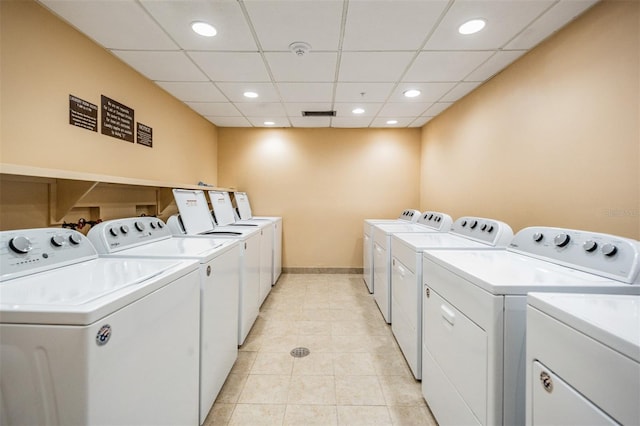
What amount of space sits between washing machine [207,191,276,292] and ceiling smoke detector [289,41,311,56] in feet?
5.37

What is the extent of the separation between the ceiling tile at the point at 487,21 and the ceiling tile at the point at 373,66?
0.25m

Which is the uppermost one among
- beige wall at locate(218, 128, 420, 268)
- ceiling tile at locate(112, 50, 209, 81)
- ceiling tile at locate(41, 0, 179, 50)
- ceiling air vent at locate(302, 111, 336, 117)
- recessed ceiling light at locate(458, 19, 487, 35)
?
ceiling air vent at locate(302, 111, 336, 117)

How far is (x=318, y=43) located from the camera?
1.93m

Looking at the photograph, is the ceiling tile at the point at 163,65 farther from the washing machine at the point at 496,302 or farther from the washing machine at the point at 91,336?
the washing machine at the point at 496,302

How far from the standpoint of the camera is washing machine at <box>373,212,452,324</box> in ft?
8.45

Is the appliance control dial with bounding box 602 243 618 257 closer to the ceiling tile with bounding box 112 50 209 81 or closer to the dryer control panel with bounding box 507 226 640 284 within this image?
the dryer control panel with bounding box 507 226 640 284

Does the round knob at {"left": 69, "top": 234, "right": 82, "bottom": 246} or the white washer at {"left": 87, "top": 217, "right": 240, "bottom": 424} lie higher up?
the round knob at {"left": 69, "top": 234, "right": 82, "bottom": 246}

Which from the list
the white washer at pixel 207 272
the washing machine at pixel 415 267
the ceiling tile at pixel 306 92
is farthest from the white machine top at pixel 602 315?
the ceiling tile at pixel 306 92

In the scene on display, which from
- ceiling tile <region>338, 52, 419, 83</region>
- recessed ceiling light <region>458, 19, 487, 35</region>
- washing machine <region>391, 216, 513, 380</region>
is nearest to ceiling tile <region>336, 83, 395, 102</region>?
ceiling tile <region>338, 52, 419, 83</region>

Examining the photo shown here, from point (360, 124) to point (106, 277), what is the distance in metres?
3.70

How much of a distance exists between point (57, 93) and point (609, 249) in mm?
2953

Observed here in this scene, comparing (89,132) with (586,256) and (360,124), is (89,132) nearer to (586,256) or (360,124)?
(586,256)

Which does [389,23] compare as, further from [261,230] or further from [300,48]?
[261,230]

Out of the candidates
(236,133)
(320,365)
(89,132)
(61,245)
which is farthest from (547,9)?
(236,133)
